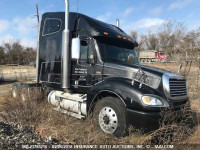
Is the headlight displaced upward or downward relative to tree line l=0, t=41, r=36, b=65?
downward

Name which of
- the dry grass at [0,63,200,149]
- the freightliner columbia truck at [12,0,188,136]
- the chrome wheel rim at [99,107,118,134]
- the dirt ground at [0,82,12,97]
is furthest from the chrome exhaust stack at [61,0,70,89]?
the dirt ground at [0,82,12,97]

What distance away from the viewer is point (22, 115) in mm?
5090

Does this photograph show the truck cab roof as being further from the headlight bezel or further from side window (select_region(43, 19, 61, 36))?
the headlight bezel

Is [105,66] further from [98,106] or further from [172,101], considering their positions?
[172,101]

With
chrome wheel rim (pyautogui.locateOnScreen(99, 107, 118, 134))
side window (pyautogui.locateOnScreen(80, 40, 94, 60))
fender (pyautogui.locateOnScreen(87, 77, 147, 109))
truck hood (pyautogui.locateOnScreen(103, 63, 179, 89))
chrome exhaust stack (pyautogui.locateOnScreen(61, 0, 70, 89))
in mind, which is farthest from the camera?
chrome exhaust stack (pyautogui.locateOnScreen(61, 0, 70, 89))

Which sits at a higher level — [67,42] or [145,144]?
[67,42]

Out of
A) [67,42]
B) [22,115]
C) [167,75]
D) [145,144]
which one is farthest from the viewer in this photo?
[67,42]

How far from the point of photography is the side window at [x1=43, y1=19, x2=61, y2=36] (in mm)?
6688

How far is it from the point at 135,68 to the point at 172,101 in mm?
1110

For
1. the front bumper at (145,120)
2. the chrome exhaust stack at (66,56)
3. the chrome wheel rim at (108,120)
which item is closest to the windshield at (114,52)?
the chrome exhaust stack at (66,56)

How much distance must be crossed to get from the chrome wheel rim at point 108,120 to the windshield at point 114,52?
4.70ft

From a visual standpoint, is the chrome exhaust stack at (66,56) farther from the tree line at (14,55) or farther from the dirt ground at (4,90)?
the tree line at (14,55)

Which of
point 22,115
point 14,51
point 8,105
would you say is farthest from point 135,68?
point 14,51

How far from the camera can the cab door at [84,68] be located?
213 inches
